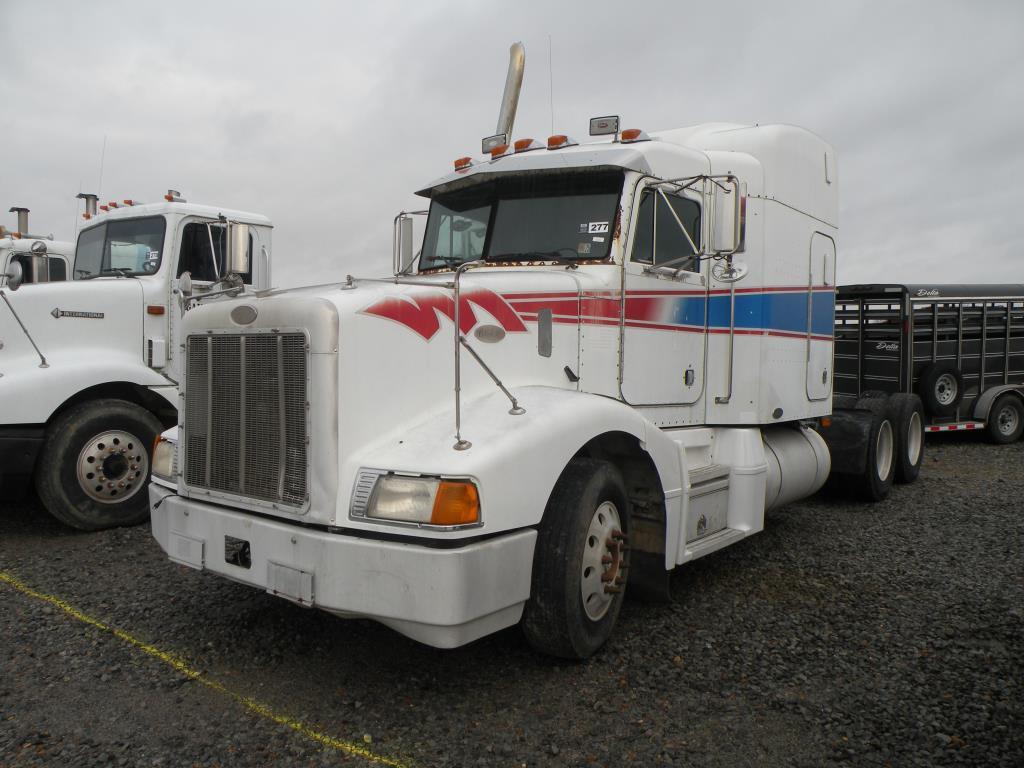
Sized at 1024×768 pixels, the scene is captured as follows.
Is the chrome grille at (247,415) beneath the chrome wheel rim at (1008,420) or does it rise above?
above

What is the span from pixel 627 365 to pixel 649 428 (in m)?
0.60

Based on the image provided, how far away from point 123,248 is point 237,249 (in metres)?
3.10

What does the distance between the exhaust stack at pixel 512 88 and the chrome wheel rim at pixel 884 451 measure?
16.7ft

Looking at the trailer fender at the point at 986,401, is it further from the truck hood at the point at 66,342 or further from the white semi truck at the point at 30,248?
the white semi truck at the point at 30,248

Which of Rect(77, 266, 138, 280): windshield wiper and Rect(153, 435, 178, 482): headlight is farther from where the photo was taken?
Rect(77, 266, 138, 280): windshield wiper

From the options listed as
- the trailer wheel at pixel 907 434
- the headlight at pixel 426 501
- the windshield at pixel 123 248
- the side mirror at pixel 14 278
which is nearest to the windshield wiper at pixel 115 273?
the windshield at pixel 123 248

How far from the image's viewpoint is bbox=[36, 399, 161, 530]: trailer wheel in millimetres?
6113

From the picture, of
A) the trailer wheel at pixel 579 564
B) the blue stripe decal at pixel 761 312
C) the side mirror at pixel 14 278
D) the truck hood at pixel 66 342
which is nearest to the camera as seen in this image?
the trailer wheel at pixel 579 564

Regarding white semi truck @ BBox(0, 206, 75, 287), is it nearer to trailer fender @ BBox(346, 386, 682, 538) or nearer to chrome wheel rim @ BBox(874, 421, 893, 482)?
trailer fender @ BBox(346, 386, 682, 538)

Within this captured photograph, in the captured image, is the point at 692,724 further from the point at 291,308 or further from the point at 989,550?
the point at 989,550

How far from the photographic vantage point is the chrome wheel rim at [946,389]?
39.3ft

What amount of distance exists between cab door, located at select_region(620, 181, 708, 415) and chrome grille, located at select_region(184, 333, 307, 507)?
2.14 metres

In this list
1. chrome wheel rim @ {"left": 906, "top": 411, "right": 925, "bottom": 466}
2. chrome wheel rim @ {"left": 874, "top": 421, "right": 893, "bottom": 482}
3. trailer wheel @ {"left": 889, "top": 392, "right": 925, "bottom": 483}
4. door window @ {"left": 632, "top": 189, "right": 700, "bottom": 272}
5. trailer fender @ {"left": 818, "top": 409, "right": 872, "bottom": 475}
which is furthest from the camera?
chrome wheel rim @ {"left": 906, "top": 411, "right": 925, "bottom": 466}

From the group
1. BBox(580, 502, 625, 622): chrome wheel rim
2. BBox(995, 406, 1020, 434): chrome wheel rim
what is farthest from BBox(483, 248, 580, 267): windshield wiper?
BBox(995, 406, 1020, 434): chrome wheel rim
